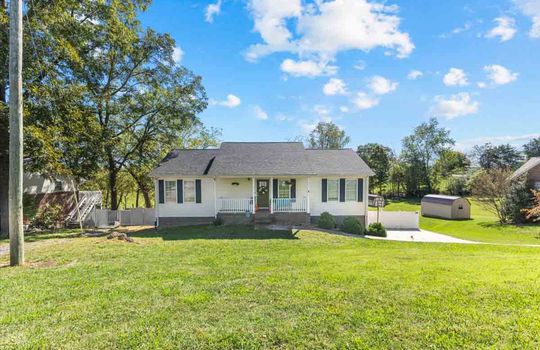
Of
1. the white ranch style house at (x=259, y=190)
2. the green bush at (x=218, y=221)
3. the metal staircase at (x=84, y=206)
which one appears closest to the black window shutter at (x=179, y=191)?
the white ranch style house at (x=259, y=190)

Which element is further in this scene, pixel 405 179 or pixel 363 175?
pixel 405 179

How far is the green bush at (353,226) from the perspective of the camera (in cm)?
1418

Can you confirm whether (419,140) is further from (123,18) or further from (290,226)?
(123,18)

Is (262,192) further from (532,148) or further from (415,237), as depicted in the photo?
(532,148)

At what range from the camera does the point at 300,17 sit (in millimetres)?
12555

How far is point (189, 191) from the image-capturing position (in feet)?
52.2

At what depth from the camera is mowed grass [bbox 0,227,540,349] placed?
10.5 feet

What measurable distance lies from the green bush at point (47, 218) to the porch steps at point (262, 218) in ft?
38.3

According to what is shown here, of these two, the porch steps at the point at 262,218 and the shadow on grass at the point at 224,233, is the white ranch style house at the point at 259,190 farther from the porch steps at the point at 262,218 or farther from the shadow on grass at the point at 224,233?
the shadow on grass at the point at 224,233

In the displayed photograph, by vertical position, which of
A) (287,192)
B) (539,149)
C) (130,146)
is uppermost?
(539,149)

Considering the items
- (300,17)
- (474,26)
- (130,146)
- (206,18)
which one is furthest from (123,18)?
(474,26)

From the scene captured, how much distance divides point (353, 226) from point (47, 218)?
1711 centimetres

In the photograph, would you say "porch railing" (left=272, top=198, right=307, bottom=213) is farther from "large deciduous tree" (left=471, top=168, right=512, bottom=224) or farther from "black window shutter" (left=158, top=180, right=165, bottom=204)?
"large deciduous tree" (left=471, top=168, right=512, bottom=224)

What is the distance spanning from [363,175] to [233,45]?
10725 millimetres
